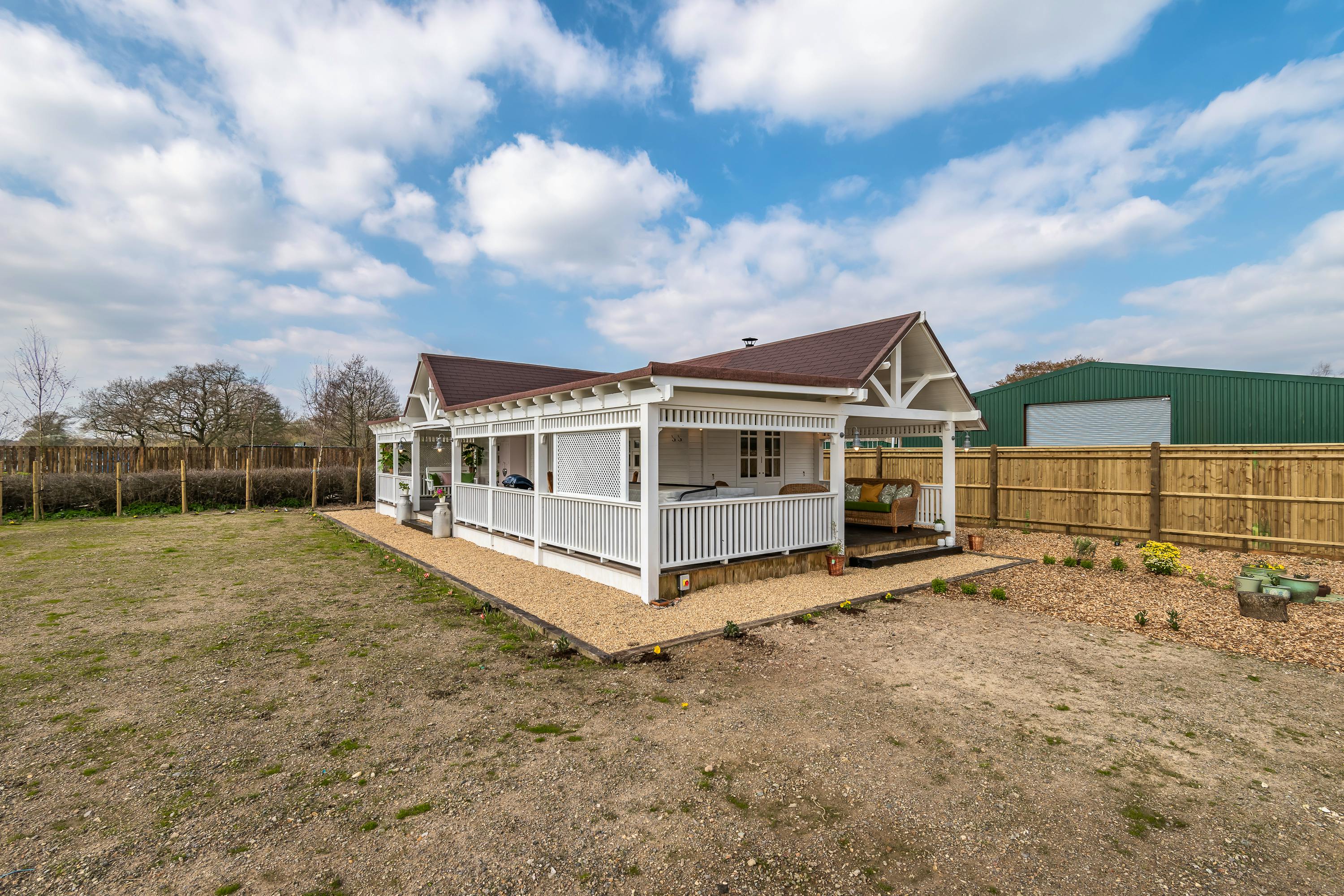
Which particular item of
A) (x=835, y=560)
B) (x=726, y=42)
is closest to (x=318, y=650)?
(x=835, y=560)

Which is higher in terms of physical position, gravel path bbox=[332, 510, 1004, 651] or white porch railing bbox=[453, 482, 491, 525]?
white porch railing bbox=[453, 482, 491, 525]

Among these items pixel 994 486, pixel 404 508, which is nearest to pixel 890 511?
pixel 994 486

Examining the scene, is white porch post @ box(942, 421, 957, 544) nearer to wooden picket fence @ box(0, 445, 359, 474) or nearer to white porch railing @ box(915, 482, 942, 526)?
white porch railing @ box(915, 482, 942, 526)

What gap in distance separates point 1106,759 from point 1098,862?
1182 mm

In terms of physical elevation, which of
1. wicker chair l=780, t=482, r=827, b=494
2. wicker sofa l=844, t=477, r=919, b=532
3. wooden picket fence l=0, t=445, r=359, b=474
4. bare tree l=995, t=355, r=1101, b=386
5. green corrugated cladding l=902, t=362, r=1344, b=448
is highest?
bare tree l=995, t=355, r=1101, b=386

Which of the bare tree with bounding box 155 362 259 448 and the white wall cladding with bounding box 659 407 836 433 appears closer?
the white wall cladding with bounding box 659 407 836 433

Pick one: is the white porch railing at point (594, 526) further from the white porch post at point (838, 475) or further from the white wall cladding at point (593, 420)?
the white porch post at point (838, 475)

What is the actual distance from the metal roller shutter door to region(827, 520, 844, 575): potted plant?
14.4m

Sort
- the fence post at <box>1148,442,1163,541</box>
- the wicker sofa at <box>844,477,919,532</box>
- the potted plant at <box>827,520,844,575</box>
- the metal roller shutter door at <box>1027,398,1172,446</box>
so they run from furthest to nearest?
1. the metal roller shutter door at <box>1027,398,1172,446</box>
2. the fence post at <box>1148,442,1163,541</box>
3. the wicker sofa at <box>844,477,919,532</box>
4. the potted plant at <box>827,520,844,575</box>

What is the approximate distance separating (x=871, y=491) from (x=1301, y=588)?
6.20 m

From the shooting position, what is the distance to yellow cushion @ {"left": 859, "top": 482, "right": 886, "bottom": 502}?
11859 millimetres

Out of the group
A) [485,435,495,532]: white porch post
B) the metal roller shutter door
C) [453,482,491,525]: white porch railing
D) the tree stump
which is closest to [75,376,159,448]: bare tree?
[453,482,491,525]: white porch railing

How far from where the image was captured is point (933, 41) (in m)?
7.26

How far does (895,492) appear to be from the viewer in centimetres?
1174
